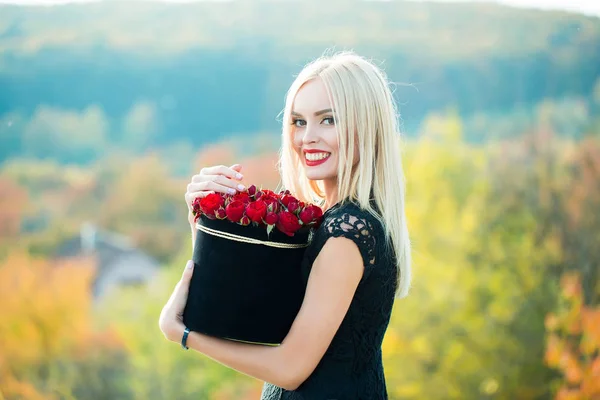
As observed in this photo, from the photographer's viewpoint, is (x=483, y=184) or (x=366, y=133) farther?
(x=483, y=184)

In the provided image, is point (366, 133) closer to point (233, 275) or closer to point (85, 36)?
point (233, 275)

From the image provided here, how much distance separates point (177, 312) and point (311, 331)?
0.31m

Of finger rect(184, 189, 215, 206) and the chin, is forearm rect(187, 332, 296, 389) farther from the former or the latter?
the chin

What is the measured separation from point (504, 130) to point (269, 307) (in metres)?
6.31

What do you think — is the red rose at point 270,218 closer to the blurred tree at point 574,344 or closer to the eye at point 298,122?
Answer: the eye at point 298,122

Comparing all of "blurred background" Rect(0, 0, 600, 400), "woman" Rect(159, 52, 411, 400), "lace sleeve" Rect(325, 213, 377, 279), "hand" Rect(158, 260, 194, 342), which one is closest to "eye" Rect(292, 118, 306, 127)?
"woman" Rect(159, 52, 411, 400)

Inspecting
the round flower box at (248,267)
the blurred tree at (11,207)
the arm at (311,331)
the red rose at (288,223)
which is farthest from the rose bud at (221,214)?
the blurred tree at (11,207)

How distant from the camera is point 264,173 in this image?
22.2 feet

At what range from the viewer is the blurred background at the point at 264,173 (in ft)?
21.3

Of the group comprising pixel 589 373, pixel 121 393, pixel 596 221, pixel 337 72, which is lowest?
pixel 121 393

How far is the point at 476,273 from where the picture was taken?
24.7 feet

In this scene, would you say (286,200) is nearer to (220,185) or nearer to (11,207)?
(220,185)

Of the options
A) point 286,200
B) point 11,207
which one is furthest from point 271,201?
point 11,207

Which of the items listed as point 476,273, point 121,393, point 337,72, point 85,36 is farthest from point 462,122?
point 337,72
